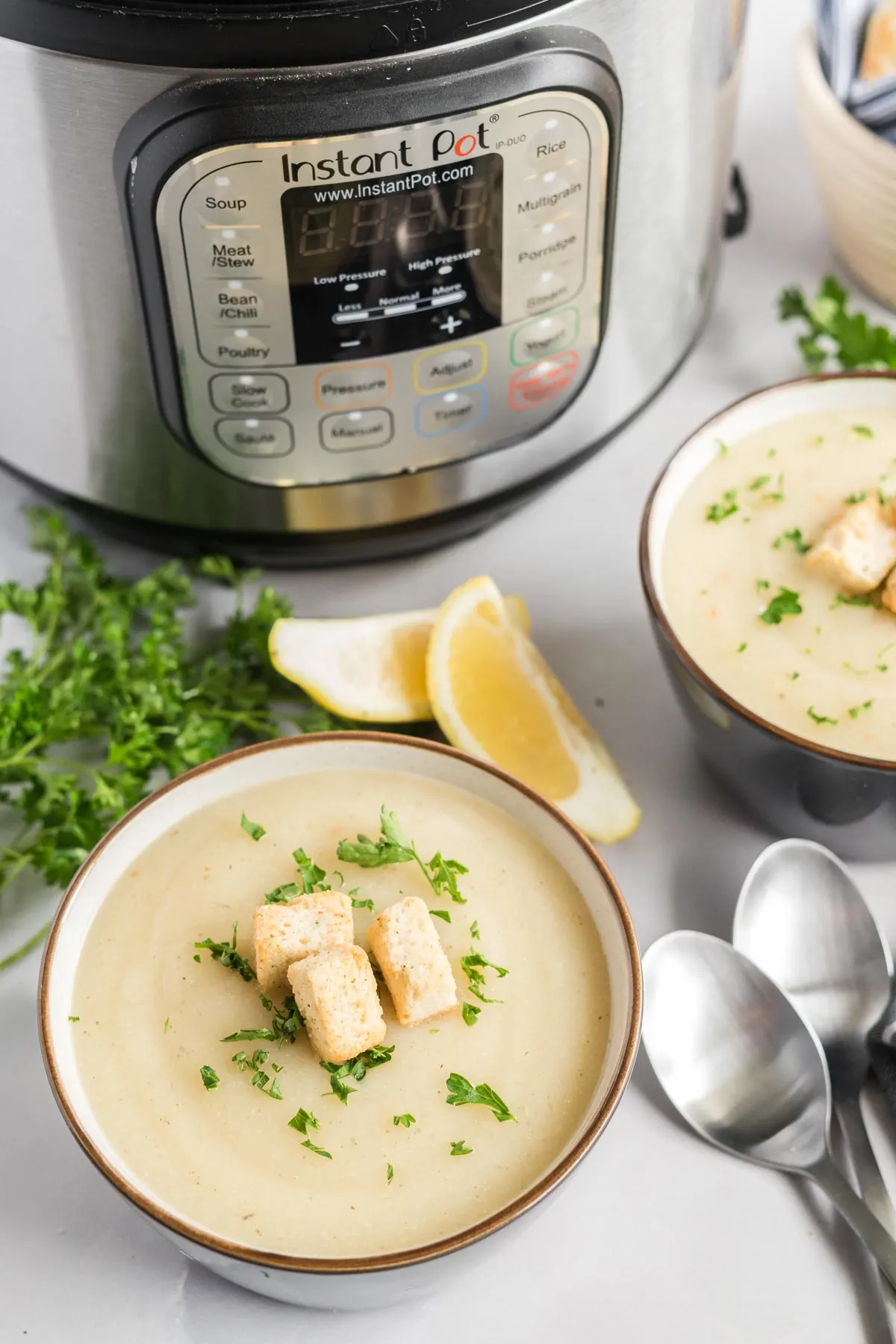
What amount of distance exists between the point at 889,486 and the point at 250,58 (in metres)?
0.53

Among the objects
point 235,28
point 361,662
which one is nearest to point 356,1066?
point 361,662

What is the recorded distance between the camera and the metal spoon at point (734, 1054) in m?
0.88

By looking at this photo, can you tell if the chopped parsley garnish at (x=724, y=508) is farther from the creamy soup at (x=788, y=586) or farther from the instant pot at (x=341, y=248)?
the instant pot at (x=341, y=248)

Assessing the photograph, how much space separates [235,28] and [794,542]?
0.49 meters

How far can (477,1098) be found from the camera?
77 centimetres

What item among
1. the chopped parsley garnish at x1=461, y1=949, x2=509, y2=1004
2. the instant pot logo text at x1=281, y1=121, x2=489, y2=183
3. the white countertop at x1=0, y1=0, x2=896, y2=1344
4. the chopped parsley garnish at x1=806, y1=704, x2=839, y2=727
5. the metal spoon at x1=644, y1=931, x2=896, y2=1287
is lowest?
the white countertop at x1=0, y1=0, x2=896, y2=1344

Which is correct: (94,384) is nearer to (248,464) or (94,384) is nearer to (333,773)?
(248,464)

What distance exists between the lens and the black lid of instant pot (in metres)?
0.81

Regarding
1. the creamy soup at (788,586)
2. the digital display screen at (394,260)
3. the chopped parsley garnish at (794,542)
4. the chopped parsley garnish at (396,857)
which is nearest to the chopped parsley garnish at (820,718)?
the creamy soup at (788,586)

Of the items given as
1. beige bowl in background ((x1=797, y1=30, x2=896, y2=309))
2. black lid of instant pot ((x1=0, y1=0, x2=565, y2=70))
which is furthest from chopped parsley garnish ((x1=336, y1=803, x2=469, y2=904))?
beige bowl in background ((x1=797, y1=30, x2=896, y2=309))

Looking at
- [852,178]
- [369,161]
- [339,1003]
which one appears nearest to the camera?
[339,1003]

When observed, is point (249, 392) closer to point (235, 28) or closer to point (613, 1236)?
point (235, 28)

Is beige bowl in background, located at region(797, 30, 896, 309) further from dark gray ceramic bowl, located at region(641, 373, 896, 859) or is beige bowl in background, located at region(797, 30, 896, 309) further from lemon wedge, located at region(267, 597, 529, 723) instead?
lemon wedge, located at region(267, 597, 529, 723)

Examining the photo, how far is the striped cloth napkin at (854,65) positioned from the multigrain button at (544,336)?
434 millimetres
